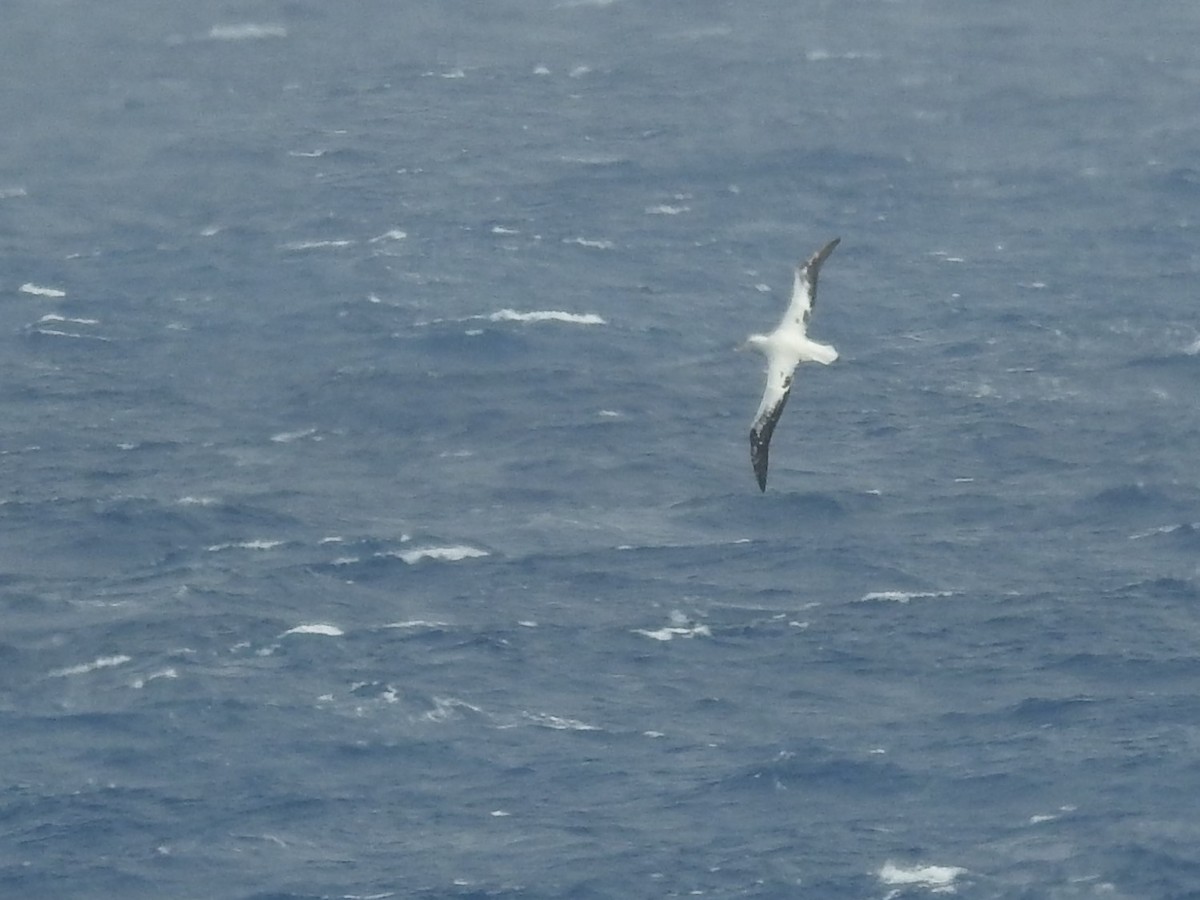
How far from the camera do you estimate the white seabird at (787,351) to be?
131625mm

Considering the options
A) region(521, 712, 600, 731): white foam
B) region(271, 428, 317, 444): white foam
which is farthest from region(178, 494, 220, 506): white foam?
region(521, 712, 600, 731): white foam

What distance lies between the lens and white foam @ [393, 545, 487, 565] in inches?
6929

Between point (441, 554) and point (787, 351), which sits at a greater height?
point (787, 351)

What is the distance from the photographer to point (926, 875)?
147875 mm

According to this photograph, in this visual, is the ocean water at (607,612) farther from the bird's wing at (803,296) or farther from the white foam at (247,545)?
the bird's wing at (803,296)

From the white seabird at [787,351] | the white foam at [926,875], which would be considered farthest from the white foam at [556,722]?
the white seabird at [787,351]

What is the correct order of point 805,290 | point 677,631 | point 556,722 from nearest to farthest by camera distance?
1. point 805,290
2. point 556,722
3. point 677,631

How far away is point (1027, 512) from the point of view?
588ft

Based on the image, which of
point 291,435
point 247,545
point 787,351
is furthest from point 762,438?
point 291,435

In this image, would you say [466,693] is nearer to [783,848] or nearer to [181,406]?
[783,848]

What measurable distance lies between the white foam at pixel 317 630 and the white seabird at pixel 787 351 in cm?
4233

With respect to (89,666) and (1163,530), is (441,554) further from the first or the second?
(1163,530)

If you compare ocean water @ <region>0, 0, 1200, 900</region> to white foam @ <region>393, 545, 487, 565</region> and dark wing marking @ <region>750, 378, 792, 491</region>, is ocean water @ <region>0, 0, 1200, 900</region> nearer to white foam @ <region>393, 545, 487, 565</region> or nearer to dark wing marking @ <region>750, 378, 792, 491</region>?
white foam @ <region>393, 545, 487, 565</region>

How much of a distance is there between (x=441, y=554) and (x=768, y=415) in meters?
48.2
